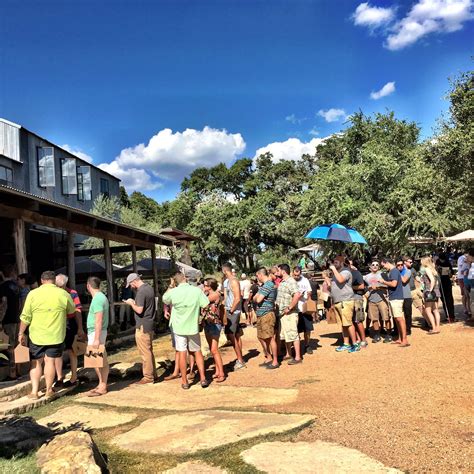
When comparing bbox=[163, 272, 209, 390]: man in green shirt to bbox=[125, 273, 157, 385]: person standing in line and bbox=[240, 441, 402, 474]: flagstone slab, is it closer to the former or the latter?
bbox=[125, 273, 157, 385]: person standing in line

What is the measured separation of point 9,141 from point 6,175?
175 cm

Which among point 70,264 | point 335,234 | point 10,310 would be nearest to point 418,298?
point 335,234

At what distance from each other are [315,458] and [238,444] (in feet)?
2.41

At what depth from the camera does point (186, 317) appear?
21.7 ft

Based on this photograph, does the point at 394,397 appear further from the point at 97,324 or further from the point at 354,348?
the point at 97,324

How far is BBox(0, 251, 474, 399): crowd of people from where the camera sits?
20.3 ft

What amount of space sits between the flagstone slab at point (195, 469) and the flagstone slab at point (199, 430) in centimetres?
29

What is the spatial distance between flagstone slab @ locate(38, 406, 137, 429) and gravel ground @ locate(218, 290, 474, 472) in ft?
5.90

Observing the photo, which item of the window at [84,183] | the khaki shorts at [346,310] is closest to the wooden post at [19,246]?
the khaki shorts at [346,310]

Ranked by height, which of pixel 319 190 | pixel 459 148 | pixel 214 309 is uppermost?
pixel 319 190

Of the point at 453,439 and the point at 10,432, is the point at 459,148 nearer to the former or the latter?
the point at 453,439

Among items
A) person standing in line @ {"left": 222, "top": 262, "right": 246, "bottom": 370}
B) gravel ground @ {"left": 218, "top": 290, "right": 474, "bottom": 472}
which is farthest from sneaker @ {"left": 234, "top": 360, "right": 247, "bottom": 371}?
gravel ground @ {"left": 218, "top": 290, "right": 474, "bottom": 472}

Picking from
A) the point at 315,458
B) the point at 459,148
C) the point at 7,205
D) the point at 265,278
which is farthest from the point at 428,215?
the point at 315,458

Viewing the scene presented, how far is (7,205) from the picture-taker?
846 centimetres
